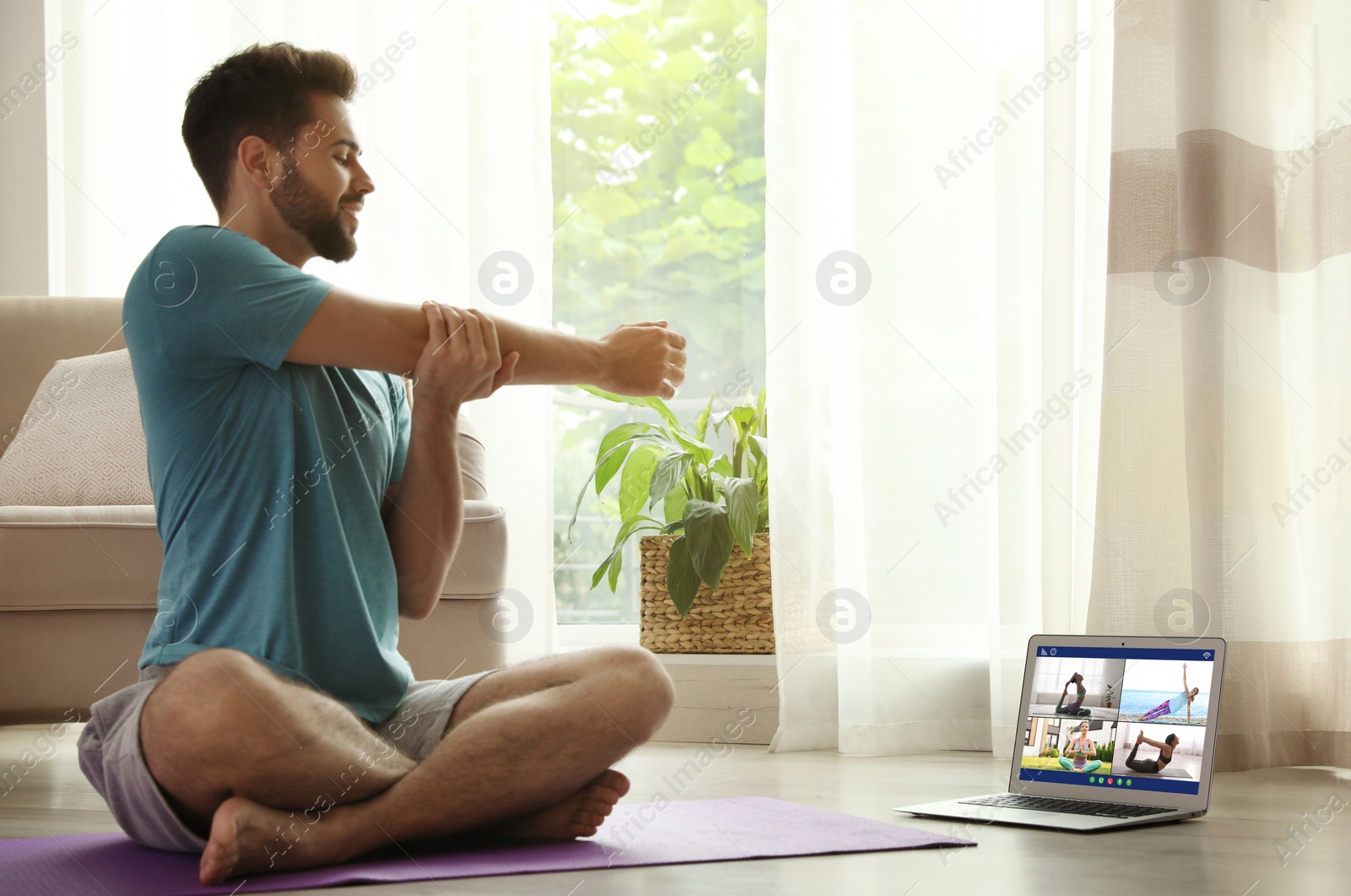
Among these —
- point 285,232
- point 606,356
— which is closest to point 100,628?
point 285,232

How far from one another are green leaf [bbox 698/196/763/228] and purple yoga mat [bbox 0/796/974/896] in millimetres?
1712

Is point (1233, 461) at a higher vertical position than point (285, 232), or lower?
lower

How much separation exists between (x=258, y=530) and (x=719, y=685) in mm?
1331

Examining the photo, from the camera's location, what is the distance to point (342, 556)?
1.13 metres

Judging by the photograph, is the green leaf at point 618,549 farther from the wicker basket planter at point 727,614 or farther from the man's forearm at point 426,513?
the man's forearm at point 426,513

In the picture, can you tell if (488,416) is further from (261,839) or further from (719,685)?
(261,839)

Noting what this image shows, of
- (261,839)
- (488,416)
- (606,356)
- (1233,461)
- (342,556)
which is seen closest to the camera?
(261,839)

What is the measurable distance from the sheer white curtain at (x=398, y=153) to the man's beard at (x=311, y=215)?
1.12 m

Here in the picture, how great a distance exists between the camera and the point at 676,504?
242cm

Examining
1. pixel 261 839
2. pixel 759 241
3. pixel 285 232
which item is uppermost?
pixel 759 241

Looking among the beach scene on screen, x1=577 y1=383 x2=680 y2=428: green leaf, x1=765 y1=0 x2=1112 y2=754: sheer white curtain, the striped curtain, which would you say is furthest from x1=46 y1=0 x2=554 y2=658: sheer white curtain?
the beach scene on screen

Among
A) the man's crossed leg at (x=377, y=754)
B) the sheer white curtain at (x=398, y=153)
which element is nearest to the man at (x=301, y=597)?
the man's crossed leg at (x=377, y=754)

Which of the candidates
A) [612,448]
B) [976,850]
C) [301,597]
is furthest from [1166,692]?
[612,448]

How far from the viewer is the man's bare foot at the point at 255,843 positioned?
3.20ft
